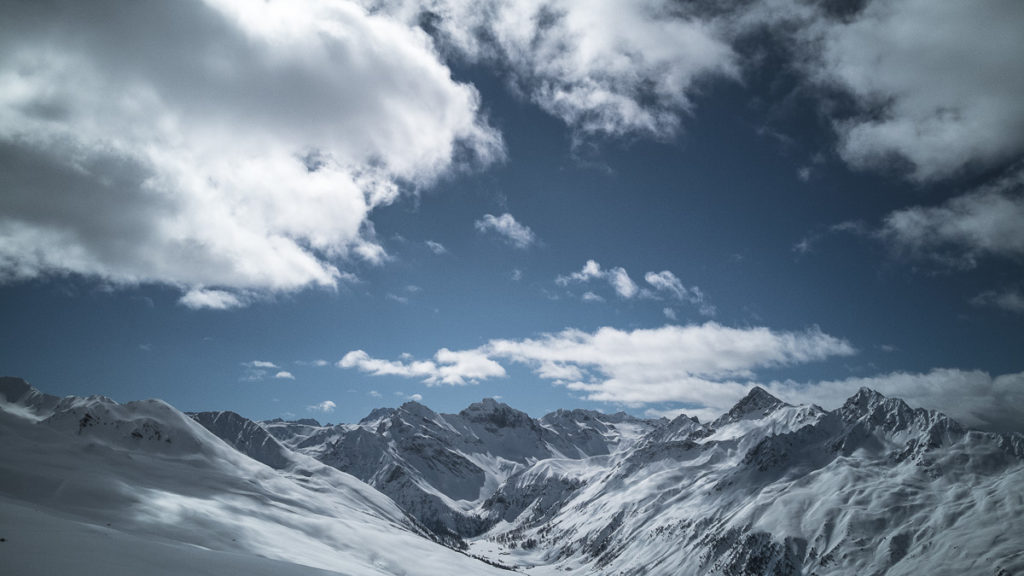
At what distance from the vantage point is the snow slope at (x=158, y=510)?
1265 inches

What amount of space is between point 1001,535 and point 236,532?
232525mm

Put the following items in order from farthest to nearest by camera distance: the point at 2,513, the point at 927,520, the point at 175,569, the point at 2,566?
the point at 927,520, the point at 2,513, the point at 175,569, the point at 2,566

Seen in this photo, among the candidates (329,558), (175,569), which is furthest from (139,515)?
(175,569)

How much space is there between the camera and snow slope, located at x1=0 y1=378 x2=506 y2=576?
1265 inches

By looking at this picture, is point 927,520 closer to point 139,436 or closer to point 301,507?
point 301,507

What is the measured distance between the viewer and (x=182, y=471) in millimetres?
138250

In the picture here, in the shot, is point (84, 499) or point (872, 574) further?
point (872, 574)

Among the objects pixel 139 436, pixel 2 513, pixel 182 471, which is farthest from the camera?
pixel 139 436

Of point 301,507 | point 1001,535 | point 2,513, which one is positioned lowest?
point 301,507

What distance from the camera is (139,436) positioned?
6476 inches

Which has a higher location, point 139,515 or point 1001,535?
point 1001,535

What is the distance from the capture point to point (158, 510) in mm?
86250

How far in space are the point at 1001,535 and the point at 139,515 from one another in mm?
247035

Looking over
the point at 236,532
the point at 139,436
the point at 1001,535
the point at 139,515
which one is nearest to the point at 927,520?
the point at 1001,535
